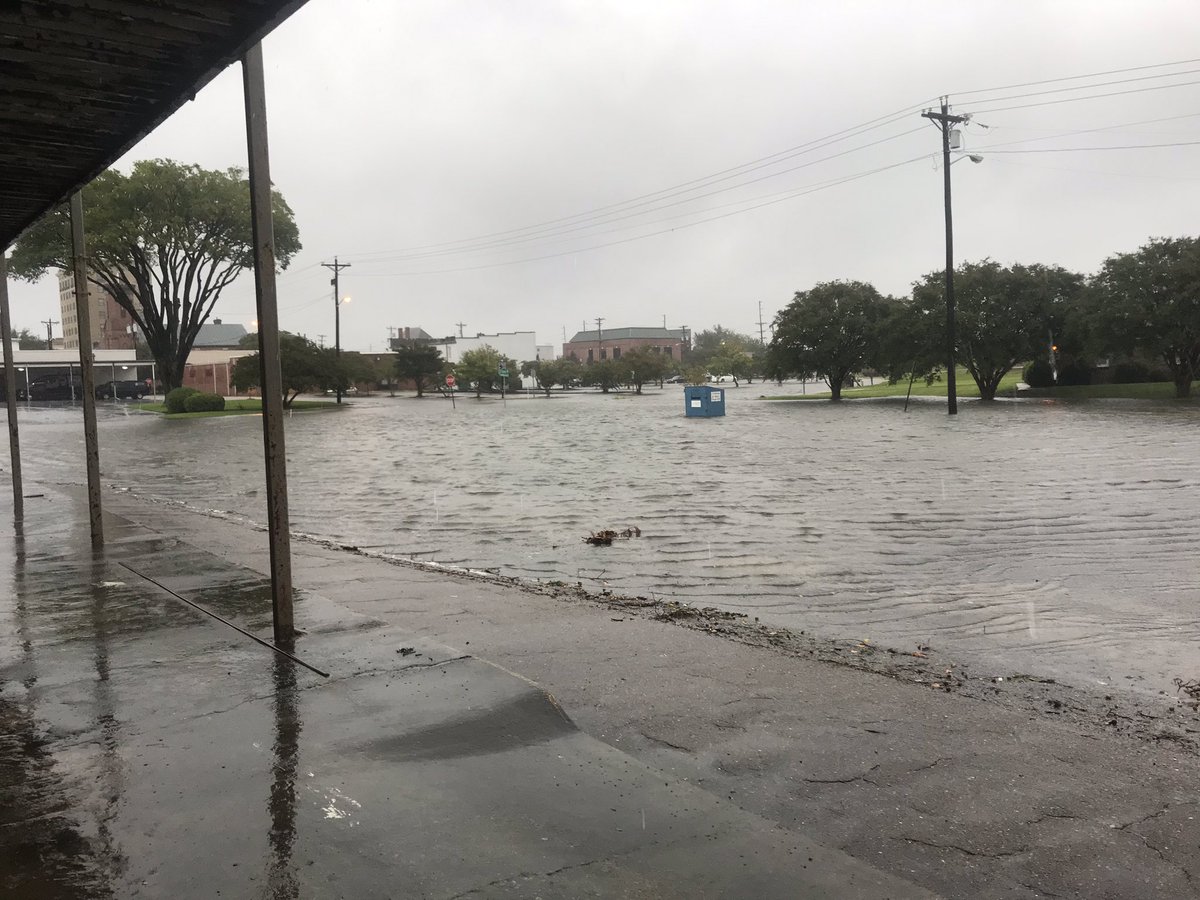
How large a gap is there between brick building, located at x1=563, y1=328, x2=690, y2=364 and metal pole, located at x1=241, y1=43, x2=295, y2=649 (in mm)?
157889

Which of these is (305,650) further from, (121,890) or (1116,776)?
(1116,776)

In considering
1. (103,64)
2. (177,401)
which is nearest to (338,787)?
(103,64)

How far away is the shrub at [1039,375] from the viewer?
49.5 m

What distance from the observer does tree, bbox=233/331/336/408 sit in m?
54.9

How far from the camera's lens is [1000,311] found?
44.4m

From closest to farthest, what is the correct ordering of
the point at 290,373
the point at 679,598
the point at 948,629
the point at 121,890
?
the point at 121,890
the point at 948,629
the point at 679,598
the point at 290,373

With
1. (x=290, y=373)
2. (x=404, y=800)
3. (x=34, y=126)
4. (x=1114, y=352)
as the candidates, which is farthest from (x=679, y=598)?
(x=290, y=373)

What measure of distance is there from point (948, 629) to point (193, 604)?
16.9 feet

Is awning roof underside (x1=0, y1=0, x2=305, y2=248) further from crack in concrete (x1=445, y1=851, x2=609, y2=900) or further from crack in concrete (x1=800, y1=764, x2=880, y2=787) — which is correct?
crack in concrete (x1=800, y1=764, x2=880, y2=787)

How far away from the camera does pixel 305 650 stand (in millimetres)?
5113

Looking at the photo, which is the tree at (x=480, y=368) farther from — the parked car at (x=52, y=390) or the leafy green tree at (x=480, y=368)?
the parked car at (x=52, y=390)

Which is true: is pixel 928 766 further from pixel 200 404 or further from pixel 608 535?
pixel 200 404

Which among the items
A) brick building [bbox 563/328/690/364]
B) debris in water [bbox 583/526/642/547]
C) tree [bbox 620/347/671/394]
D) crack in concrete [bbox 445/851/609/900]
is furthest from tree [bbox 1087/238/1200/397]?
brick building [bbox 563/328/690/364]

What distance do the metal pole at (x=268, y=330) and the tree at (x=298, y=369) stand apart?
50549mm
